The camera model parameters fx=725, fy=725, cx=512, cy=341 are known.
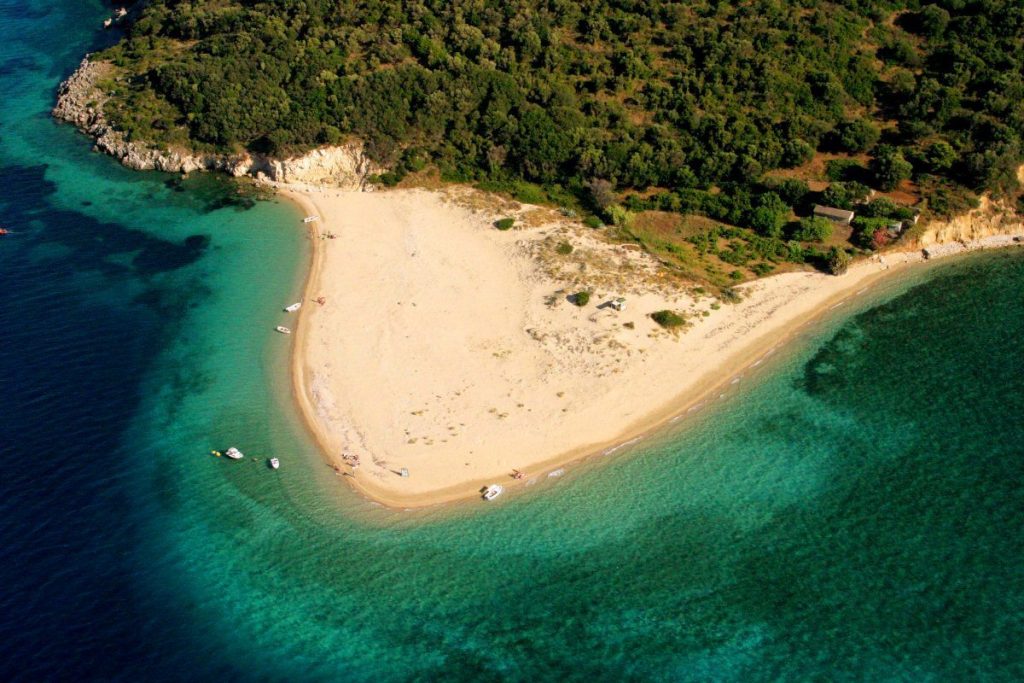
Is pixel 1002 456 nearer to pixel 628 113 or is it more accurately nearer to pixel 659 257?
pixel 659 257

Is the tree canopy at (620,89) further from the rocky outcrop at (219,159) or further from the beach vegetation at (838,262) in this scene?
the beach vegetation at (838,262)

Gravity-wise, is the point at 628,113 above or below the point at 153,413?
above

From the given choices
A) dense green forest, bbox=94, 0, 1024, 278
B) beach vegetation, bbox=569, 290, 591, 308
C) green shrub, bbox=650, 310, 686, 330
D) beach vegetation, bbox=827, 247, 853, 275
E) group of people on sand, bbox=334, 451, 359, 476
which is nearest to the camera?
group of people on sand, bbox=334, 451, 359, 476

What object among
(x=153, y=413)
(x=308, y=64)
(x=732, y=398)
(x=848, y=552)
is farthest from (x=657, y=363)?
(x=308, y=64)

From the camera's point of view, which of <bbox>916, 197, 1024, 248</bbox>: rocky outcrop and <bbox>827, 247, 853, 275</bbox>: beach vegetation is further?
<bbox>916, 197, 1024, 248</bbox>: rocky outcrop

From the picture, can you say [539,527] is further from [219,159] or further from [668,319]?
[219,159]

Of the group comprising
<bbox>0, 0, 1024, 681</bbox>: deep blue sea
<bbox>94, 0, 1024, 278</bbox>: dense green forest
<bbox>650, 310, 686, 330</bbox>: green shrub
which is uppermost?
<bbox>94, 0, 1024, 278</bbox>: dense green forest

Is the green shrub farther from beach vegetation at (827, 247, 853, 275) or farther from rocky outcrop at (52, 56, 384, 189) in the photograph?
rocky outcrop at (52, 56, 384, 189)

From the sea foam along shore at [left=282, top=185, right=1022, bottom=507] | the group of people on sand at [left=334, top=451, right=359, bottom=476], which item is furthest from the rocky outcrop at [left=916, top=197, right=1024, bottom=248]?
the group of people on sand at [left=334, top=451, right=359, bottom=476]
